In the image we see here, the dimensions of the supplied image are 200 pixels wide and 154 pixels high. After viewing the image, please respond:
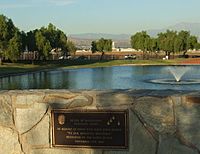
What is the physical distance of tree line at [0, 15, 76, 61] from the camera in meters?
61.2

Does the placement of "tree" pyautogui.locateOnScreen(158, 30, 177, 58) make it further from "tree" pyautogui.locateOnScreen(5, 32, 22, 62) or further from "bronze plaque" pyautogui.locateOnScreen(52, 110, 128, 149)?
"bronze plaque" pyautogui.locateOnScreen(52, 110, 128, 149)

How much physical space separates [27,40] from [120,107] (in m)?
69.6

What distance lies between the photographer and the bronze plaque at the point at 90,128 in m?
4.92

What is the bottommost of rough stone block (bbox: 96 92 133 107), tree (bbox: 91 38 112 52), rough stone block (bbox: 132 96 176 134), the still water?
the still water

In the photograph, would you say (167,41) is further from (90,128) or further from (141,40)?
(90,128)

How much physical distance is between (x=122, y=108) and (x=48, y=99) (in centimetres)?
92

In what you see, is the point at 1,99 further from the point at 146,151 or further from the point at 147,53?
the point at 147,53

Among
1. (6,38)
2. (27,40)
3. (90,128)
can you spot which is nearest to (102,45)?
(27,40)

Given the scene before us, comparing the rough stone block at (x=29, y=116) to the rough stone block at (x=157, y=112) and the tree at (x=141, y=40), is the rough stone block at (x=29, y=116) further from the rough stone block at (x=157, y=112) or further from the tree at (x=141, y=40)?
the tree at (x=141, y=40)

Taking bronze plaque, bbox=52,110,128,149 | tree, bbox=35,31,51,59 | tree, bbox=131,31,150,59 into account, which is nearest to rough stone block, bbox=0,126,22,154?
bronze plaque, bbox=52,110,128,149

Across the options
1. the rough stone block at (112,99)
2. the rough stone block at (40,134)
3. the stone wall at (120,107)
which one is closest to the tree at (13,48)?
the stone wall at (120,107)

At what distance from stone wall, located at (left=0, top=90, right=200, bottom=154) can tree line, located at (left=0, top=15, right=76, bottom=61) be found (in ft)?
185

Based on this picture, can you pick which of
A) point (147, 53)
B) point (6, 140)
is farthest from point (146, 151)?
point (147, 53)

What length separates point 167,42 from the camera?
99.9 m
